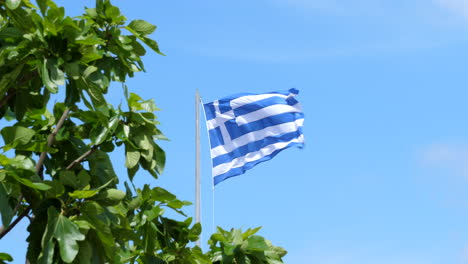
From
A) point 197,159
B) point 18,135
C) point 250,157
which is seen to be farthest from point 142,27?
point 250,157

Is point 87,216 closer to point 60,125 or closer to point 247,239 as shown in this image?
point 60,125

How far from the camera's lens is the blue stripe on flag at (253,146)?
19234 mm

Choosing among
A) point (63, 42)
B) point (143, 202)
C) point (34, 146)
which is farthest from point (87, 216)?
point (143, 202)

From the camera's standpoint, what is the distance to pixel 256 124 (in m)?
20.1

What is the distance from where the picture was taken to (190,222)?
8492mm

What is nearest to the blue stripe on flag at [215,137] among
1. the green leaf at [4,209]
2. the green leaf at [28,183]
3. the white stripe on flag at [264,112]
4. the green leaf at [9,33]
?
the white stripe on flag at [264,112]

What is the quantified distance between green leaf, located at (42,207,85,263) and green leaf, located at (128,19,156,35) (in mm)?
2215

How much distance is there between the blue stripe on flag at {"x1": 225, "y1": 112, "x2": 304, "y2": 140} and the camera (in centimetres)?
1991

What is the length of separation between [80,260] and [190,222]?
2.68m

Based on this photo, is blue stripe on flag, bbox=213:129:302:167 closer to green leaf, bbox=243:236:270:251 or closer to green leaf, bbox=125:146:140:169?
green leaf, bbox=243:236:270:251

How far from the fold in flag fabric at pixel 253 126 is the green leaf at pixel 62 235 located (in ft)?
43.9

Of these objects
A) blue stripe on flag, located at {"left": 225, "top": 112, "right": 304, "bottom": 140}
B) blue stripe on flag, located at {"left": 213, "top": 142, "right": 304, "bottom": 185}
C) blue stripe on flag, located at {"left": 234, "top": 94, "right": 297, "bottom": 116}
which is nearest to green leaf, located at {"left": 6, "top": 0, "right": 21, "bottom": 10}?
blue stripe on flag, located at {"left": 213, "top": 142, "right": 304, "bottom": 185}

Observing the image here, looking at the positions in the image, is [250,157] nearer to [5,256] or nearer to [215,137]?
[215,137]

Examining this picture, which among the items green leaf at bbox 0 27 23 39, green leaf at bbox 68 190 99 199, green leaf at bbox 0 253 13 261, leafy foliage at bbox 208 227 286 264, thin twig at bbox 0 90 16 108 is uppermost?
green leaf at bbox 0 27 23 39
